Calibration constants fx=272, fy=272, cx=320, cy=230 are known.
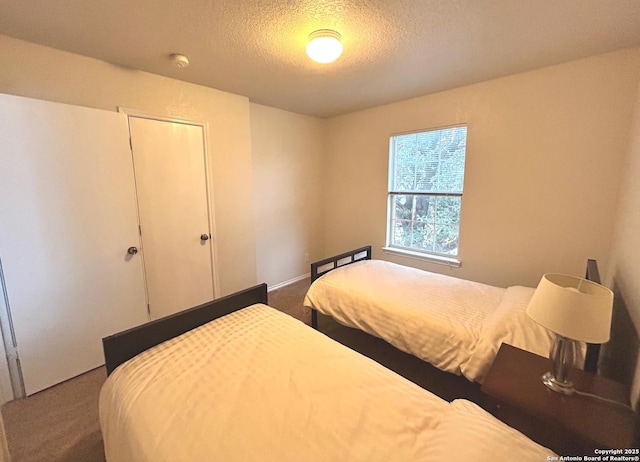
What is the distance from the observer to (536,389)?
1175 mm

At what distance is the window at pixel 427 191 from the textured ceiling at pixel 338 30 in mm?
729

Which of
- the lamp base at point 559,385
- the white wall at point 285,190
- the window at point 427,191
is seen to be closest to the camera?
the lamp base at point 559,385

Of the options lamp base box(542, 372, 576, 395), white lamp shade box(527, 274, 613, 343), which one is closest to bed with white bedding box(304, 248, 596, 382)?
lamp base box(542, 372, 576, 395)

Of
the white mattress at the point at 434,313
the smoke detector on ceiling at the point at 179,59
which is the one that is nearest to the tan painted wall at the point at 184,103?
the smoke detector on ceiling at the point at 179,59

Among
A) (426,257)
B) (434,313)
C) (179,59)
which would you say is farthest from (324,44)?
(426,257)

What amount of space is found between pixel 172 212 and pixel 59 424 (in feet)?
5.41

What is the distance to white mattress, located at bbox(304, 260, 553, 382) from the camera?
61.7 inches

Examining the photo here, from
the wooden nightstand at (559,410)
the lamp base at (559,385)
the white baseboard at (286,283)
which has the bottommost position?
the white baseboard at (286,283)

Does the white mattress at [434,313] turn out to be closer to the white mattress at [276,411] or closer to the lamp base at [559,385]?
the lamp base at [559,385]

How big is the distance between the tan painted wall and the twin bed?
1.40m

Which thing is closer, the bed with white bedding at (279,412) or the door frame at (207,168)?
the bed with white bedding at (279,412)

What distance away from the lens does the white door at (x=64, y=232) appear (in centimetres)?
177

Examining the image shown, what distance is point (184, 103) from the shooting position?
2.60 metres

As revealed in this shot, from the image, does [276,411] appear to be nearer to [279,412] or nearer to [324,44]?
[279,412]
